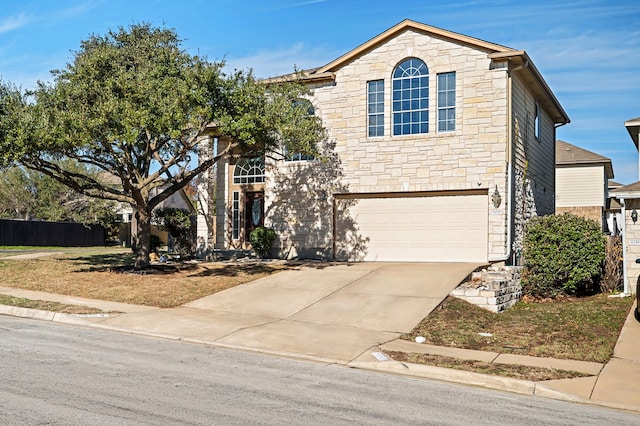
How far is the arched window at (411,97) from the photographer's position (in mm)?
19391

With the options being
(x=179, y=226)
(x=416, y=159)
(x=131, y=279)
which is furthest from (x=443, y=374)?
(x=179, y=226)

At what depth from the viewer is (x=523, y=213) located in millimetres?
20016

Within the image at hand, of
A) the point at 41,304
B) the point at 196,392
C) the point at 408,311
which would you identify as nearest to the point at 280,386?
the point at 196,392

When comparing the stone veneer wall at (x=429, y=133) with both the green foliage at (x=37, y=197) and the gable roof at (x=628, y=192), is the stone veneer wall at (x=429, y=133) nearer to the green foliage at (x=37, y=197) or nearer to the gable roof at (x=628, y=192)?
the gable roof at (x=628, y=192)

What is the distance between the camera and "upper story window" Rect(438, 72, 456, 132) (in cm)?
1902

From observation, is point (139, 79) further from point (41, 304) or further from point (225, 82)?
point (41, 304)

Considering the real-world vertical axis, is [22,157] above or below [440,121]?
below

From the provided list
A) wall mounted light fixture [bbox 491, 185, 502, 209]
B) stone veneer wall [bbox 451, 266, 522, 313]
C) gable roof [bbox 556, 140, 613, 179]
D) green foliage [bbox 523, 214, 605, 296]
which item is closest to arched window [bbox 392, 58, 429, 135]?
wall mounted light fixture [bbox 491, 185, 502, 209]

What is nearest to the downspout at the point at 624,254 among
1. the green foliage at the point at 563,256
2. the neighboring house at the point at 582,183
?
the green foliage at the point at 563,256

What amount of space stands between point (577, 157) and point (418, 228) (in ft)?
67.9

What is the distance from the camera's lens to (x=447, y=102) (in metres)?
19.1

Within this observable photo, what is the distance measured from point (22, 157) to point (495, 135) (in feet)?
42.6

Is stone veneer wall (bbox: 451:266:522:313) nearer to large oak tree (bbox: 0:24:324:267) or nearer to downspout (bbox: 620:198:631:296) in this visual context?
downspout (bbox: 620:198:631:296)

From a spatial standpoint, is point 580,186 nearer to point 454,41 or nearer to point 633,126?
point 633,126
